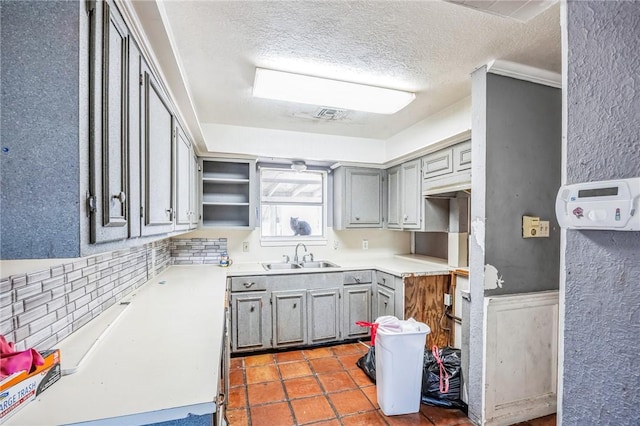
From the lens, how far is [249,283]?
292cm

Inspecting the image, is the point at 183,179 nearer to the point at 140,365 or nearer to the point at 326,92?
the point at 326,92

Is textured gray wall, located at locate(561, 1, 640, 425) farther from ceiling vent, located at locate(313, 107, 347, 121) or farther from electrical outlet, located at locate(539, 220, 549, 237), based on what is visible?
ceiling vent, located at locate(313, 107, 347, 121)

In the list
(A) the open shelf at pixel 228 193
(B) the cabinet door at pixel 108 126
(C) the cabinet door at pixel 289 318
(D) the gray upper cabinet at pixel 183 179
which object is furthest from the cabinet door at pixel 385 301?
(B) the cabinet door at pixel 108 126

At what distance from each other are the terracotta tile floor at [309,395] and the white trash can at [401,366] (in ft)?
0.29

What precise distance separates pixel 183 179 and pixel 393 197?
2.32 metres

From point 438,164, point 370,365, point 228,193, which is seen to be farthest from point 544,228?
point 228,193

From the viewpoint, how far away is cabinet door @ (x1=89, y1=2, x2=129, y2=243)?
32.6 inches

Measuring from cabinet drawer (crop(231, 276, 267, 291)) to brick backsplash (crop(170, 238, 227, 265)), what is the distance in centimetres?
59

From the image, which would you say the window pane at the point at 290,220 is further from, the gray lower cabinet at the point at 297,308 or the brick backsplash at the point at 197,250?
the gray lower cabinet at the point at 297,308

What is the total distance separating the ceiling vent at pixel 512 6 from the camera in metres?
1.18

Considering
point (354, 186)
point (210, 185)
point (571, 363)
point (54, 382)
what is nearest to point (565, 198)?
point (571, 363)

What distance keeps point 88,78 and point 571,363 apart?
1457 millimetres

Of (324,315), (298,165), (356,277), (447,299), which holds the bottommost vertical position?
(324,315)

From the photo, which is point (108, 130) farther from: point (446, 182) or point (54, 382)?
point (446, 182)
